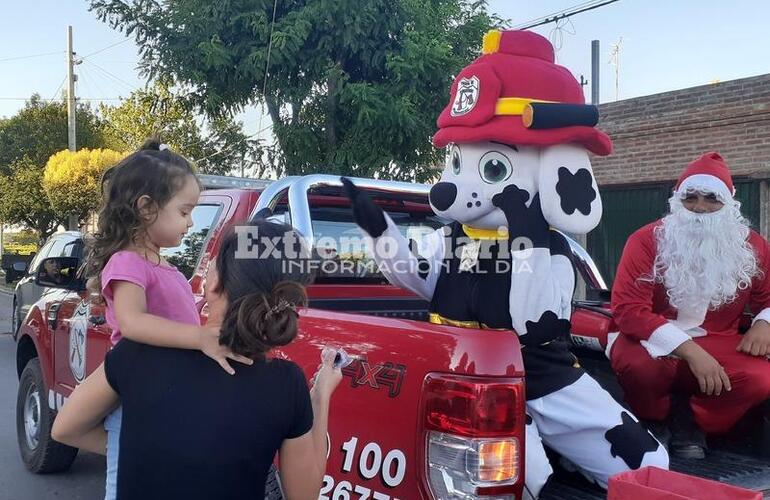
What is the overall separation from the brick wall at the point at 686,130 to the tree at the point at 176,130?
581 cm

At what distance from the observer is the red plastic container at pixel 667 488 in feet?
5.24

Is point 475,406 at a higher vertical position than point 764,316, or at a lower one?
lower

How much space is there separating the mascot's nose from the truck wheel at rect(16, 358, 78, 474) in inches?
118

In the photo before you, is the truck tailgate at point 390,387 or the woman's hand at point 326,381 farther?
the truck tailgate at point 390,387

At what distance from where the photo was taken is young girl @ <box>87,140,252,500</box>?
6.43 feet

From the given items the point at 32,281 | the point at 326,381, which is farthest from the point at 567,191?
the point at 32,281

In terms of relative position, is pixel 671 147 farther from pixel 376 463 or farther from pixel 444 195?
pixel 376 463

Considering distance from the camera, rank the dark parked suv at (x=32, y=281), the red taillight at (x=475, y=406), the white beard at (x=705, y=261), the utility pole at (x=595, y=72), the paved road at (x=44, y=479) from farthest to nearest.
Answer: the utility pole at (x=595, y=72)
the dark parked suv at (x=32, y=281)
the paved road at (x=44, y=479)
the white beard at (x=705, y=261)
the red taillight at (x=475, y=406)

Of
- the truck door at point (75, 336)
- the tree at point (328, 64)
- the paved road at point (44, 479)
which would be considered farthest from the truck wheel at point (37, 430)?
the tree at point (328, 64)

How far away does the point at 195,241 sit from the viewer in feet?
11.6

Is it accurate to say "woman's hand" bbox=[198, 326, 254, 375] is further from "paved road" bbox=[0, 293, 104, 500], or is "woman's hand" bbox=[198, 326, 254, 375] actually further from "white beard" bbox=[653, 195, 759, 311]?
"paved road" bbox=[0, 293, 104, 500]

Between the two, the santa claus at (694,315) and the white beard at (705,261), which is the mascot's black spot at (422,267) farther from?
the white beard at (705,261)

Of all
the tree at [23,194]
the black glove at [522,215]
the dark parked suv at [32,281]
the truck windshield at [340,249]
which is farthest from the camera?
the tree at [23,194]

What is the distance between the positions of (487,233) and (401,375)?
2.86 ft
